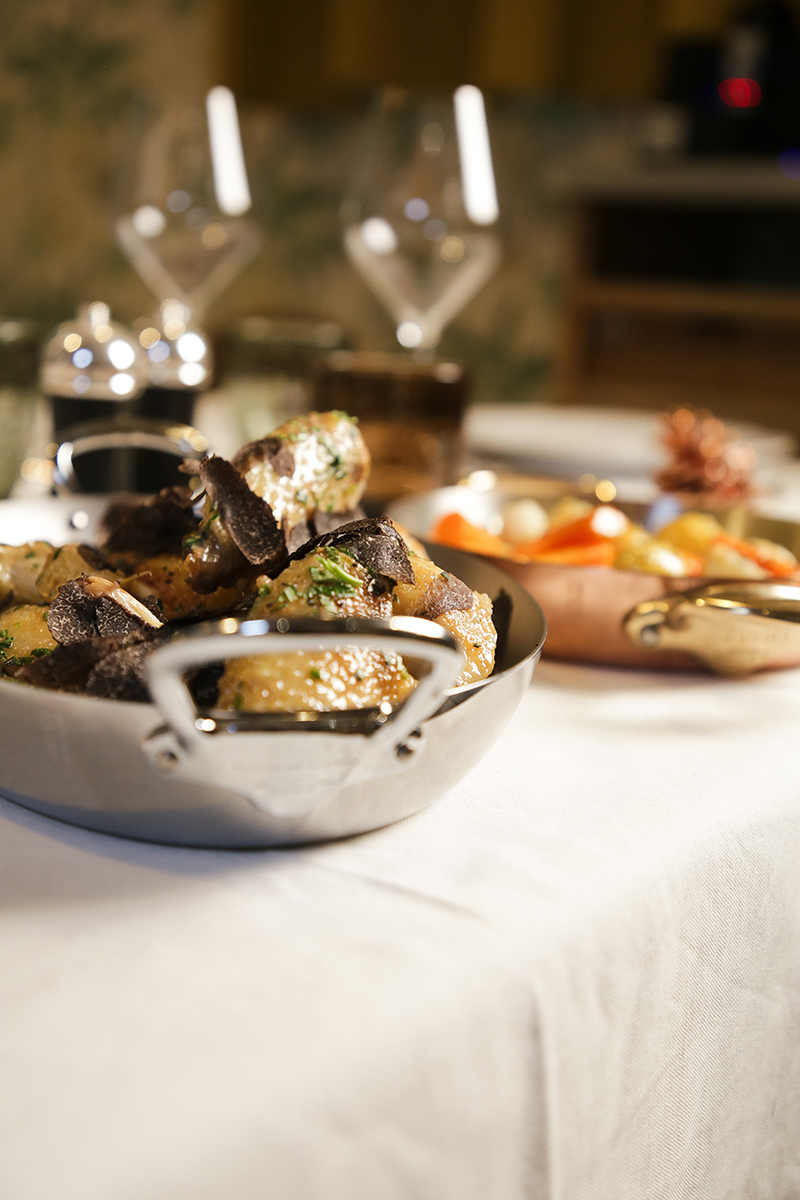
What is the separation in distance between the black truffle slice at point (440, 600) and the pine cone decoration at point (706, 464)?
71 cm

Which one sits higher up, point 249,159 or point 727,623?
point 249,159

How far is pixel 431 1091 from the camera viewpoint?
13.8 inches

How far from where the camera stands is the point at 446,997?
0.36m

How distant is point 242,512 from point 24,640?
4.4 inches

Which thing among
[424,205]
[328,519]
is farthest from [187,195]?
[328,519]

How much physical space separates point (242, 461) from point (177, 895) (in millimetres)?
234

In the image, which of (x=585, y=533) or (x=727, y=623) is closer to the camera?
(x=727, y=623)

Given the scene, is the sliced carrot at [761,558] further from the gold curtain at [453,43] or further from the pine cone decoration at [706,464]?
the gold curtain at [453,43]

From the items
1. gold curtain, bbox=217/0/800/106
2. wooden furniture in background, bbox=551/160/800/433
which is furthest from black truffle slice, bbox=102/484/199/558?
gold curtain, bbox=217/0/800/106

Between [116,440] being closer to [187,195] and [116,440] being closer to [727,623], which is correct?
[727,623]

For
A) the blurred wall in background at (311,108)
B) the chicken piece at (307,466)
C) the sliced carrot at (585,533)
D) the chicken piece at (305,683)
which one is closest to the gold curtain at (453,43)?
the blurred wall in background at (311,108)

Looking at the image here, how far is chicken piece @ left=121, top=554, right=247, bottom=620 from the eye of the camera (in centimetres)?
52

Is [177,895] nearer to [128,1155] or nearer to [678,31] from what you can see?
[128,1155]

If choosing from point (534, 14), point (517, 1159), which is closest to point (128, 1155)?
point (517, 1159)
